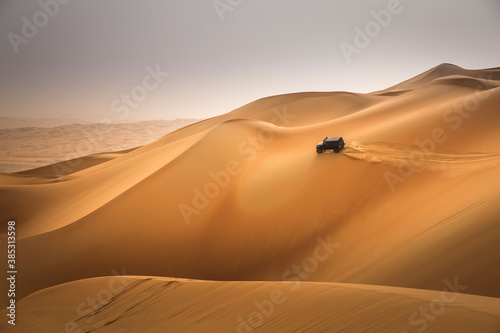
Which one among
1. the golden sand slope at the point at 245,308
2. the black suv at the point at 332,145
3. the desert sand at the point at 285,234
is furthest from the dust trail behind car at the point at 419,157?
the golden sand slope at the point at 245,308

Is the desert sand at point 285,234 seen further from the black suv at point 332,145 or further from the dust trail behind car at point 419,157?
the black suv at point 332,145

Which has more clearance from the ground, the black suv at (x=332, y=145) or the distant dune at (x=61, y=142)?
the distant dune at (x=61, y=142)

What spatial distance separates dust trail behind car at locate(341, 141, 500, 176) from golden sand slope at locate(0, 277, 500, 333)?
6.38 meters

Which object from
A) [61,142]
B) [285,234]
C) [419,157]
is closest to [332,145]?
[419,157]

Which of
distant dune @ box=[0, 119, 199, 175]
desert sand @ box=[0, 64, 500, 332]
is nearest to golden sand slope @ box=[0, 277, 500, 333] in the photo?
desert sand @ box=[0, 64, 500, 332]

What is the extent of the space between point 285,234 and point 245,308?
496 cm

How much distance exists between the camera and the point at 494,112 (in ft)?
39.6

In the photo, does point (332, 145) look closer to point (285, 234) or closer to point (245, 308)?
point (285, 234)

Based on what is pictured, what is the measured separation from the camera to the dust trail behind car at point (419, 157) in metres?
9.12

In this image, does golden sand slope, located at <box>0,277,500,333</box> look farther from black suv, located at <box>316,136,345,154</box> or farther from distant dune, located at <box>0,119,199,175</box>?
distant dune, located at <box>0,119,199,175</box>

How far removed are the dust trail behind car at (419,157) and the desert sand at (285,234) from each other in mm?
63

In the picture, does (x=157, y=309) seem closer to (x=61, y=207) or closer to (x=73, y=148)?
(x=61, y=207)

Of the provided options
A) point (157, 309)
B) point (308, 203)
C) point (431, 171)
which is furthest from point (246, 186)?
point (157, 309)

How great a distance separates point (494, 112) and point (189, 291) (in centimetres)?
1265
